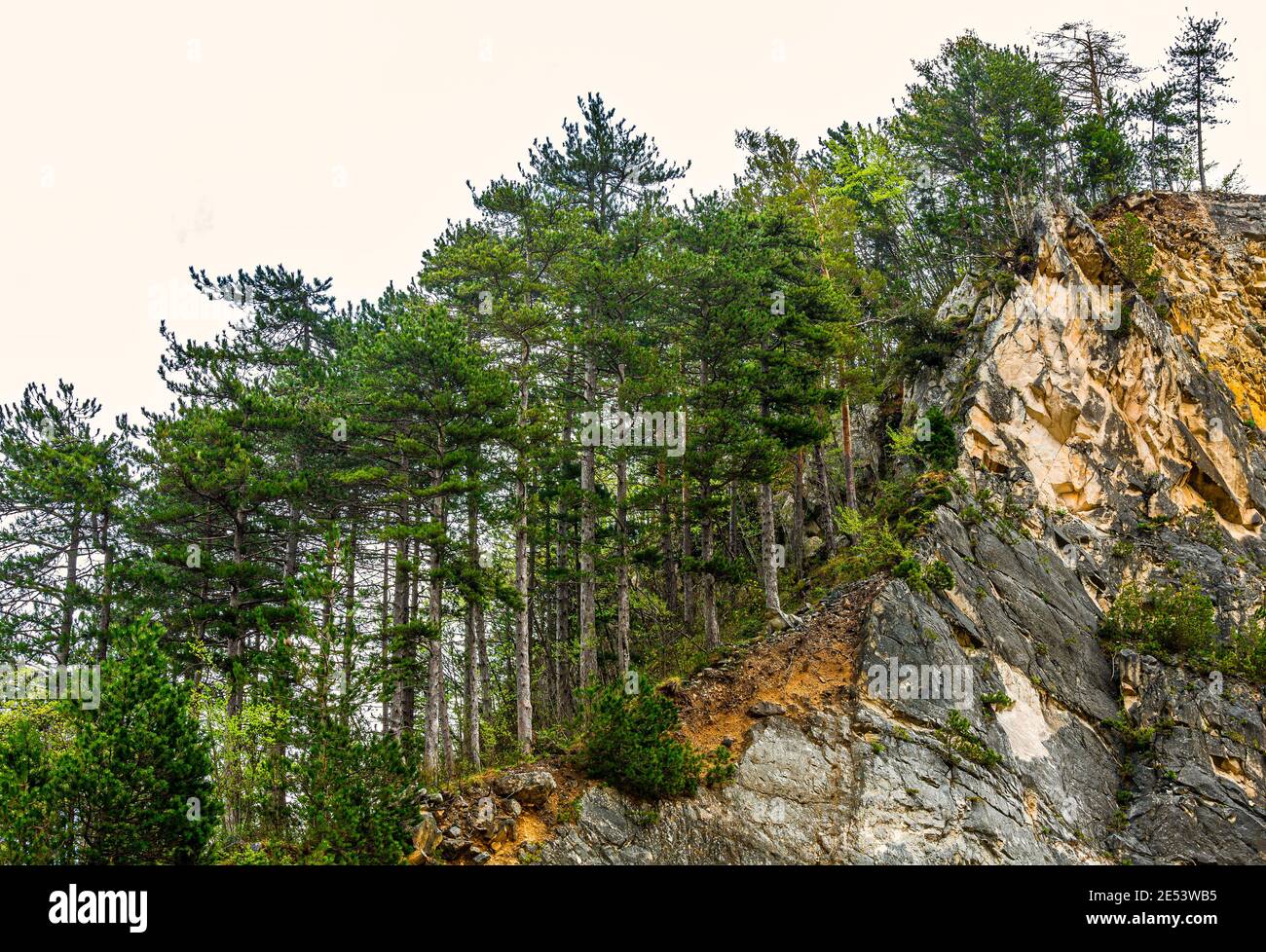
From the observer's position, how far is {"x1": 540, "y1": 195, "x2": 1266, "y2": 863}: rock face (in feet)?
47.0

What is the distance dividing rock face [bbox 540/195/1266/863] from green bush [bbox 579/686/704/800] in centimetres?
34

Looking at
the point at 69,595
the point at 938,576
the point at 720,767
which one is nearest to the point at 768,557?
the point at 938,576

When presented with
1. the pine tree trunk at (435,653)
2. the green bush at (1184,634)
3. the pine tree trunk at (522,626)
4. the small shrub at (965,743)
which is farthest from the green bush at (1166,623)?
the pine tree trunk at (435,653)

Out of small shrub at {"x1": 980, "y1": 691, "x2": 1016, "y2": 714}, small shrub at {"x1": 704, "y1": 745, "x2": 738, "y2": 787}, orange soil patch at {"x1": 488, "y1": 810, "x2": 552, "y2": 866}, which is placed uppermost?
small shrub at {"x1": 980, "y1": 691, "x2": 1016, "y2": 714}

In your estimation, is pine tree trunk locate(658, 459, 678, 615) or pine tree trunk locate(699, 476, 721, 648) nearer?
pine tree trunk locate(699, 476, 721, 648)

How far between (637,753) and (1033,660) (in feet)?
32.3

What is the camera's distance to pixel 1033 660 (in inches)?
704

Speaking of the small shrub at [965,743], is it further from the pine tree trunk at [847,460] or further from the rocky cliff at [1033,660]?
the pine tree trunk at [847,460]

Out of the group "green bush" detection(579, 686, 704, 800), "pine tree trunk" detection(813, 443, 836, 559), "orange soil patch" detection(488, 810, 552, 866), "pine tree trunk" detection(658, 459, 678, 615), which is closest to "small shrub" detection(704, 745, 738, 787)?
"green bush" detection(579, 686, 704, 800)

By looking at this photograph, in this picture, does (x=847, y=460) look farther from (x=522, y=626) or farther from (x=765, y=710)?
(x=522, y=626)

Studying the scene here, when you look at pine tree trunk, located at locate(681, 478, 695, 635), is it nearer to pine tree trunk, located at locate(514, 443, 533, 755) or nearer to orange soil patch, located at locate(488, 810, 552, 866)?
pine tree trunk, located at locate(514, 443, 533, 755)

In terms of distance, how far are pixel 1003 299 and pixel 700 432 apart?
39.2ft

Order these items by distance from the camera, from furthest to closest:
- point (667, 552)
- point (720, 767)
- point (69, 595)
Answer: point (667, 552), point (69, 595), point (720, 767)
